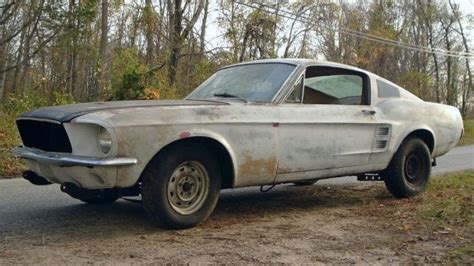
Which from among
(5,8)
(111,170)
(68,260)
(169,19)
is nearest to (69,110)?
(111,170)

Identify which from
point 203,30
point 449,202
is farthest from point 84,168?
point 203,30

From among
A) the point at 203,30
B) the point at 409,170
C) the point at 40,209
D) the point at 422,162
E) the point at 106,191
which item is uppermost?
the point at 203,30

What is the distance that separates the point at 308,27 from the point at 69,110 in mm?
34830

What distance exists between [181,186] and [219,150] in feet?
1.59

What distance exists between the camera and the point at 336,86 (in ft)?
21.0

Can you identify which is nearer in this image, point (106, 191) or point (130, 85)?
point (106, 191)

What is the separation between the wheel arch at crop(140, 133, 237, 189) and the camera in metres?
4.62

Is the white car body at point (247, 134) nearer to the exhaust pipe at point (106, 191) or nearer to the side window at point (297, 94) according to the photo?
the side window at point (297, 94)

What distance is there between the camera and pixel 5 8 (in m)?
15.3

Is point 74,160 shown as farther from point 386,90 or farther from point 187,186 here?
point 386,90

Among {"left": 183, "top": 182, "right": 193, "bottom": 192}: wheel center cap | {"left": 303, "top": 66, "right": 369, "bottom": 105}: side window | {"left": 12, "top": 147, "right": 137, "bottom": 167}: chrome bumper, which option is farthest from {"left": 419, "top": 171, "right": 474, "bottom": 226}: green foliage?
{"left": 12, "top": 147, "right": 137, "bottom": 167}: chrome bumper

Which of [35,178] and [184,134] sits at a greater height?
[184,134]

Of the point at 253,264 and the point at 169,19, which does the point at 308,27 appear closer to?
the point at 169,19

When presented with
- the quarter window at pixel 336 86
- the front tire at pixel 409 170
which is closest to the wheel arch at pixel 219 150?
the quarter window at pixel 336 86
